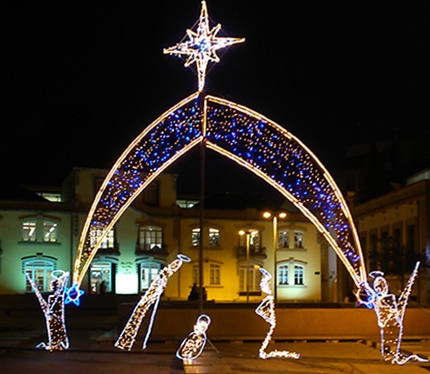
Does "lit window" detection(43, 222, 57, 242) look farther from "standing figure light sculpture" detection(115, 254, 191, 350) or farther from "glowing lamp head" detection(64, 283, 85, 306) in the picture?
"glowing lamp head" detection(64, 283, 85, 306)

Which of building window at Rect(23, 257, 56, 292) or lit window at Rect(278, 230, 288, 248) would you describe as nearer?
building window at Rect(23, 257, 56, 292)

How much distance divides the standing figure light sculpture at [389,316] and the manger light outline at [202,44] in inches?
266

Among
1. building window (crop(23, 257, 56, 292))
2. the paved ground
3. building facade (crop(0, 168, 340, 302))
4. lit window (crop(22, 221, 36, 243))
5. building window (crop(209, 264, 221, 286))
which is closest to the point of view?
the paved ground

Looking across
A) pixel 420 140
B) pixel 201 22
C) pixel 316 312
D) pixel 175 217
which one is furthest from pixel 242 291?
pixel 201 22

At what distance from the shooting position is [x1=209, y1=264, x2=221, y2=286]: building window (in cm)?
4669

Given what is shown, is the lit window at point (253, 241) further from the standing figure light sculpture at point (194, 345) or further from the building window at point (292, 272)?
the standing figure light sculpture at point (194, 345)

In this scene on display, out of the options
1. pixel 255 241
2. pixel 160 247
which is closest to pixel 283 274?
pixel 255 241

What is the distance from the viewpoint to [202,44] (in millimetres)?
16984

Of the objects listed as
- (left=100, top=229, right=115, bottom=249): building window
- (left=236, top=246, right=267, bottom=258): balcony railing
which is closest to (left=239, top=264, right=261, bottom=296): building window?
(left=236, top=246, right=267, bottom=258): balcony railing

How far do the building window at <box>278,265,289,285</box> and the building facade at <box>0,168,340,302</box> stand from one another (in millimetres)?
68

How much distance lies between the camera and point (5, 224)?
4316 cm

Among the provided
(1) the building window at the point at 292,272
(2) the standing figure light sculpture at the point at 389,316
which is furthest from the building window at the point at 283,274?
(2) the standing figure light sculpture at the point at 389,316

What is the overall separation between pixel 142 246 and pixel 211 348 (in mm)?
28746

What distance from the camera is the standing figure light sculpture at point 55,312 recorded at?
57.6ft
